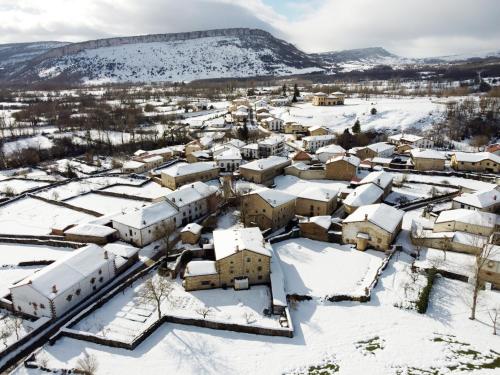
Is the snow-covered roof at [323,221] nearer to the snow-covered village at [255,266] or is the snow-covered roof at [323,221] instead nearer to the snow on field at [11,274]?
the snow-covered village at [255,266]

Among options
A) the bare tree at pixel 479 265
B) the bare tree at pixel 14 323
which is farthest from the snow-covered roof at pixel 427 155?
the bare tree at pixel 14 323

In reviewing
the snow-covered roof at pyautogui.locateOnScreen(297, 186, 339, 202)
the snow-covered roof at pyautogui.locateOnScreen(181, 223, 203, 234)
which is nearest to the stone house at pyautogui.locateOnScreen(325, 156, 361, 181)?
the snow-covered roof at pyautogui.locateOnScreen(297, 186, 339, 202)

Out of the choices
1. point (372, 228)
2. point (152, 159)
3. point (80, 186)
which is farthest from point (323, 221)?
point (152, 159)

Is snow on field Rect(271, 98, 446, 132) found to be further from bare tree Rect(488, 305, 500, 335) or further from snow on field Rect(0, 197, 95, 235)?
bare tree Rect(488, 305, 500, 335)

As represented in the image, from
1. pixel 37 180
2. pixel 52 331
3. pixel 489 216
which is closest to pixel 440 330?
pixel 489 216

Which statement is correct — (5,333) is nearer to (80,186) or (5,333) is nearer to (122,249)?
(122,249)

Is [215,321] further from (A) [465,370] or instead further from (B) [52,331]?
(A) [465,370]
